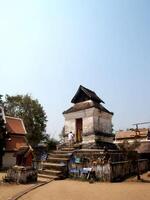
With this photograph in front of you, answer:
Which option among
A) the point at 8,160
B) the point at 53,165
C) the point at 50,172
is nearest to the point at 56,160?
the point at 53,165

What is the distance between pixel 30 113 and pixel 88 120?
2226 centimetres

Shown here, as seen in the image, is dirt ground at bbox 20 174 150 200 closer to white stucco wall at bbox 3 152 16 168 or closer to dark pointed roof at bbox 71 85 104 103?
dark pointed roof at bbox 71 85 104 103

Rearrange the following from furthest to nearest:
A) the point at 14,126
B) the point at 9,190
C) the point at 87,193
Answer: the point at 14,126 → the point at 9,190 → the point at 87,193

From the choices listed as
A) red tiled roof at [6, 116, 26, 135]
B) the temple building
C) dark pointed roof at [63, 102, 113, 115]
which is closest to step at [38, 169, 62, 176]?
the temple building

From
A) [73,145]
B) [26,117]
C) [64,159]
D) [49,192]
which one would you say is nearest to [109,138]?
[73,145]

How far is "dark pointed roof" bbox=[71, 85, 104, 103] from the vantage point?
81.8ft

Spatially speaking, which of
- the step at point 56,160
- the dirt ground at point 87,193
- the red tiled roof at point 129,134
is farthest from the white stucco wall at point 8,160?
the red tiled roof at point 129,134

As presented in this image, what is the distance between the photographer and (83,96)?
25.5 meters

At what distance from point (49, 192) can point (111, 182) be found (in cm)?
530

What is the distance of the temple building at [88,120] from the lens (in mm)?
23031

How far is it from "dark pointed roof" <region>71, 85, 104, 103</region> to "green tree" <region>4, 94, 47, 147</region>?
63.7 ft

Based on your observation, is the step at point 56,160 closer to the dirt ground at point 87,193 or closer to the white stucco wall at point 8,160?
the dirt ground at point 87,193

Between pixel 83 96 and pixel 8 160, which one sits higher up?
pixel 83 96

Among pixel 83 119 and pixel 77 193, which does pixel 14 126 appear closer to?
pixel 83 119
